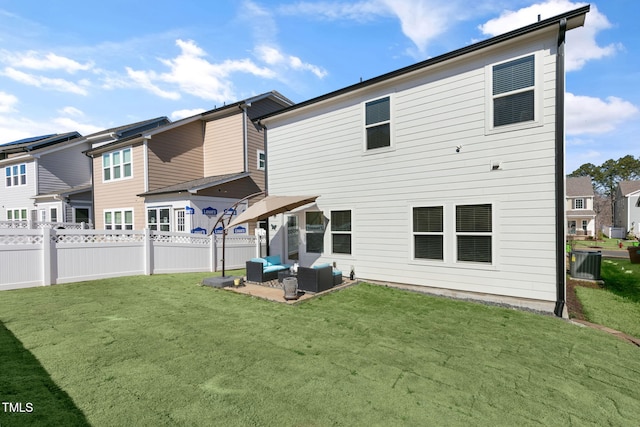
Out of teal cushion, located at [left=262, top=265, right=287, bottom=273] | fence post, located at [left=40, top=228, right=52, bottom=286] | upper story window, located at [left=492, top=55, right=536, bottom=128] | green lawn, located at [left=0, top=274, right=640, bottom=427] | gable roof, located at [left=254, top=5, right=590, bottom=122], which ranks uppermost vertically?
gable roof, located at [left=254, top=5, right=590, bottom=122]

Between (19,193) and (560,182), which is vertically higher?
(19,193)

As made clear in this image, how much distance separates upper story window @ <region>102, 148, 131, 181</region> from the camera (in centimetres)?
1602

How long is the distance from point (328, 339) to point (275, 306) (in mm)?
2186

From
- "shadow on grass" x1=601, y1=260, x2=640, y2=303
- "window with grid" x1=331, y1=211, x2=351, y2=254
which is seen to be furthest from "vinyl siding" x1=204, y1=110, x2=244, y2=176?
"shadow on grass" x1=601, y1=260, x2=640, y2=303

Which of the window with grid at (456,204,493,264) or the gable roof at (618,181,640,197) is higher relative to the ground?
the gable roof at (618,181,640,197)

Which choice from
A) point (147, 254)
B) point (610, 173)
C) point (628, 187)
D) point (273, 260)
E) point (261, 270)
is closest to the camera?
point (261, 270)

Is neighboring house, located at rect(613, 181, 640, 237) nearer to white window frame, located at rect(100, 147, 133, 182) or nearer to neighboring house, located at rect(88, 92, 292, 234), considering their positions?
neighboring house, located at rect(88, 92, 292, 234)

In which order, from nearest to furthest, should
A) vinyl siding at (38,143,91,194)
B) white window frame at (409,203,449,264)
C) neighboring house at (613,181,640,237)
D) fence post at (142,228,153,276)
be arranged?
white window frame at (409,203,449,264) → fence post at (142,228,153,276) → vinyl siding at (38,143,91,194) → neighboring house at (613,181,640,237)

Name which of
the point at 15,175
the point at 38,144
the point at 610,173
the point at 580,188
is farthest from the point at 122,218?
the point at 610,173

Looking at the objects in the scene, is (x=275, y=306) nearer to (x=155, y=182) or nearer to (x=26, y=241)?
(x=26, y=241)

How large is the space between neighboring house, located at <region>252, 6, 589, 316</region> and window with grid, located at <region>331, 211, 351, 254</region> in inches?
1.5

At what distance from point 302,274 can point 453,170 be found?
486cm

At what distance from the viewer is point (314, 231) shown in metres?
10.3

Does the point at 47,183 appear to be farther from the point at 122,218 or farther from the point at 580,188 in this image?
the point at 580,188
